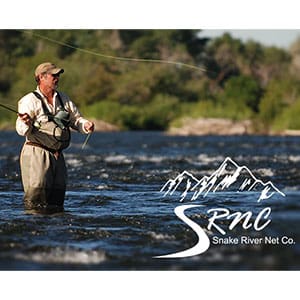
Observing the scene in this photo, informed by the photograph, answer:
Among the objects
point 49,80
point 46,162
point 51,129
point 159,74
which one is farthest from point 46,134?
point 159,74

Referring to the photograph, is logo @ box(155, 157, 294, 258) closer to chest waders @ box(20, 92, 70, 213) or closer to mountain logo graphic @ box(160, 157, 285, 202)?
mountain logo graphic @ box(160, 157, 285, 202)

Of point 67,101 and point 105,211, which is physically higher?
point 67,101

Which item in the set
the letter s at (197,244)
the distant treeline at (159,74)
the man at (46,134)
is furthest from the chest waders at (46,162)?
the letter s at (197,244)

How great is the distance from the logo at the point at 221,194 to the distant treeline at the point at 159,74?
77 cm

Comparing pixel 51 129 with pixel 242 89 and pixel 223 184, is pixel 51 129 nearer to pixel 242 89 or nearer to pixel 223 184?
pixel 223 184

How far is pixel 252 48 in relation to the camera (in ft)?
17.8

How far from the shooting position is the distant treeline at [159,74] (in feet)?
16.7

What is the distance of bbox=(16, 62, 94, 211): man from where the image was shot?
15.7 feet

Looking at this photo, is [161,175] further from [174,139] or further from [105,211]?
[174,139]

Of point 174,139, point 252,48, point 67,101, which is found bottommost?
point 174,139

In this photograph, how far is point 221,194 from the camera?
4.81 m
